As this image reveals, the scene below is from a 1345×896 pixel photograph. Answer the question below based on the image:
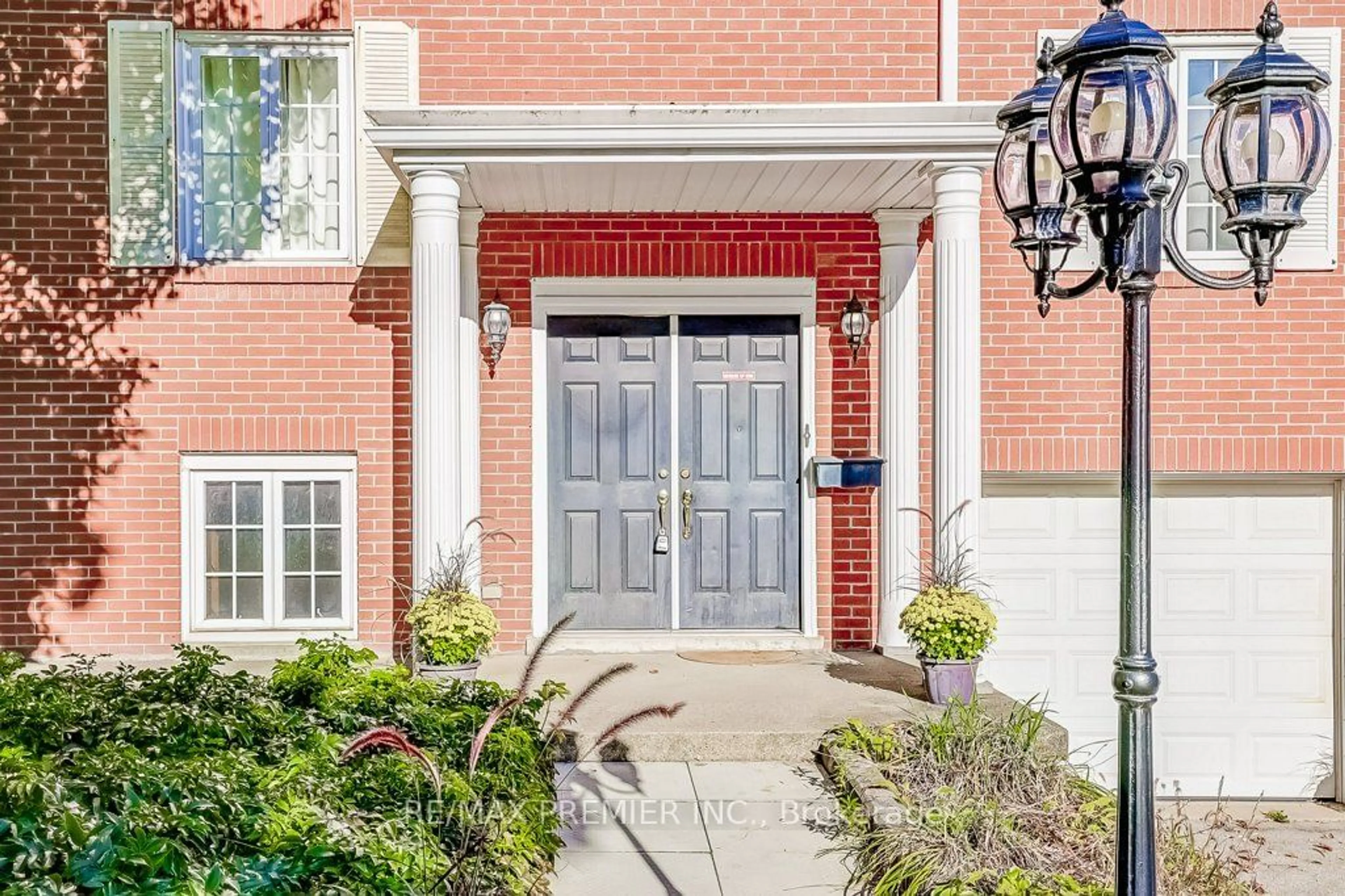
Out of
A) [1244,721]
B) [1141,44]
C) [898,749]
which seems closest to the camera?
[1141,44]

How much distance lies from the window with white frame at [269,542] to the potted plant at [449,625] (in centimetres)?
148

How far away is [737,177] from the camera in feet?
20.7

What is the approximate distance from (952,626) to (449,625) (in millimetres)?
2615

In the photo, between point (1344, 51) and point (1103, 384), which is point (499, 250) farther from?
point (1344, 51)

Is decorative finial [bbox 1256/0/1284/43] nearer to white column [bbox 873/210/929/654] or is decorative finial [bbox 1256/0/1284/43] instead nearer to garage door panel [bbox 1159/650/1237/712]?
white column [bbox 873/210/929/654]

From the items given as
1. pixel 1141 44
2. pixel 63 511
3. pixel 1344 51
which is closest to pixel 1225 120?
pixel 1141 44

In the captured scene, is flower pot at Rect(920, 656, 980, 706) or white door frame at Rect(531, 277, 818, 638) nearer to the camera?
flower pot at Rect(920, 656, 980, 706)

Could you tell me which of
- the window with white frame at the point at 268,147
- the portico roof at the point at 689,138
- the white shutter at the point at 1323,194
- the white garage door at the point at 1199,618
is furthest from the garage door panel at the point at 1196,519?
the window with white frame at the point at 268,147

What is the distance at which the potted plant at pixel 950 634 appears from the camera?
5523mm

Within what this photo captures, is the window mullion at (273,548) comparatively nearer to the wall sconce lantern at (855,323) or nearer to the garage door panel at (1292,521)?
the wall sconce lantern at (855,323)

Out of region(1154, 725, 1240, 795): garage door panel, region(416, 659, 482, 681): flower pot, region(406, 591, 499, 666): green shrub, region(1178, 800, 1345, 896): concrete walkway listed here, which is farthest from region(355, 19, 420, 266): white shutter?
region(1154, 725, 1240, 795): garage door panel

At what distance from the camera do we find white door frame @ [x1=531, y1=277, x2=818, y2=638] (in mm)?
Answer: 7270

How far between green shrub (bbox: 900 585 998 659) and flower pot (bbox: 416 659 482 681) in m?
2.34

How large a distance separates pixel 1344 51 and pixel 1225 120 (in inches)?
A: 204
